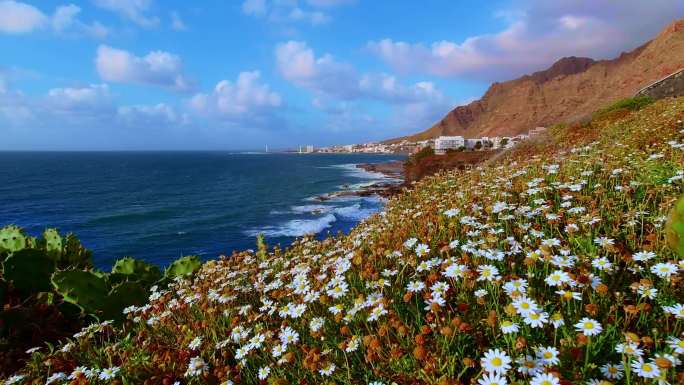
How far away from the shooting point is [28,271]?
576 cm

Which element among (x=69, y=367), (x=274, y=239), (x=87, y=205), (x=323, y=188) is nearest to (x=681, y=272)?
(x=69, y=367)

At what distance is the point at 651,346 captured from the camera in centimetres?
220

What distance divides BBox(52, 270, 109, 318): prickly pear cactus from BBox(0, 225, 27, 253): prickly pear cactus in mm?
2115

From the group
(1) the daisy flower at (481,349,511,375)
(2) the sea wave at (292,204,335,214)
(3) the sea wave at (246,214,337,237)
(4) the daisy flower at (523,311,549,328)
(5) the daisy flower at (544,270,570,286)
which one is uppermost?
(5) the daisy flower at (544,270,570,286)

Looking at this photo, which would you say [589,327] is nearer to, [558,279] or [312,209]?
[558,279]

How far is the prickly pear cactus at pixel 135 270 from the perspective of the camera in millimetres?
6410

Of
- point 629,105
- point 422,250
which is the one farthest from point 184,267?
point 629,105

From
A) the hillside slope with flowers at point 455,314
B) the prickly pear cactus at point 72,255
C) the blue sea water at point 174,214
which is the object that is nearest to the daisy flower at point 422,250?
the hillside slope with flowers at point 455,314

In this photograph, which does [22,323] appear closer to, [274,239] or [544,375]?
[544,375]

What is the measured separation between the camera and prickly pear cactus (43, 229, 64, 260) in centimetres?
661

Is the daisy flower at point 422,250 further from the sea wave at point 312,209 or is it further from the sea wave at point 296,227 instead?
the sea wave at point 312,209

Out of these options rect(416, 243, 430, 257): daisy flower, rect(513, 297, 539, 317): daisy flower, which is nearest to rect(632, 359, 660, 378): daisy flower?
rect(513, 297, 539, 317): daisy flower

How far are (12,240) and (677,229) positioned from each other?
8933 millimetres

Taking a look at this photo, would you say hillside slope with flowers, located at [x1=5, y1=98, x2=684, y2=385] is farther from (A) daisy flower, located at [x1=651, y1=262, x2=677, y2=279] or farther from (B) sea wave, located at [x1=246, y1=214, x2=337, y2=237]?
(B) sea wave, located at [x1=246, y1=214, x2=337, y2=237]
